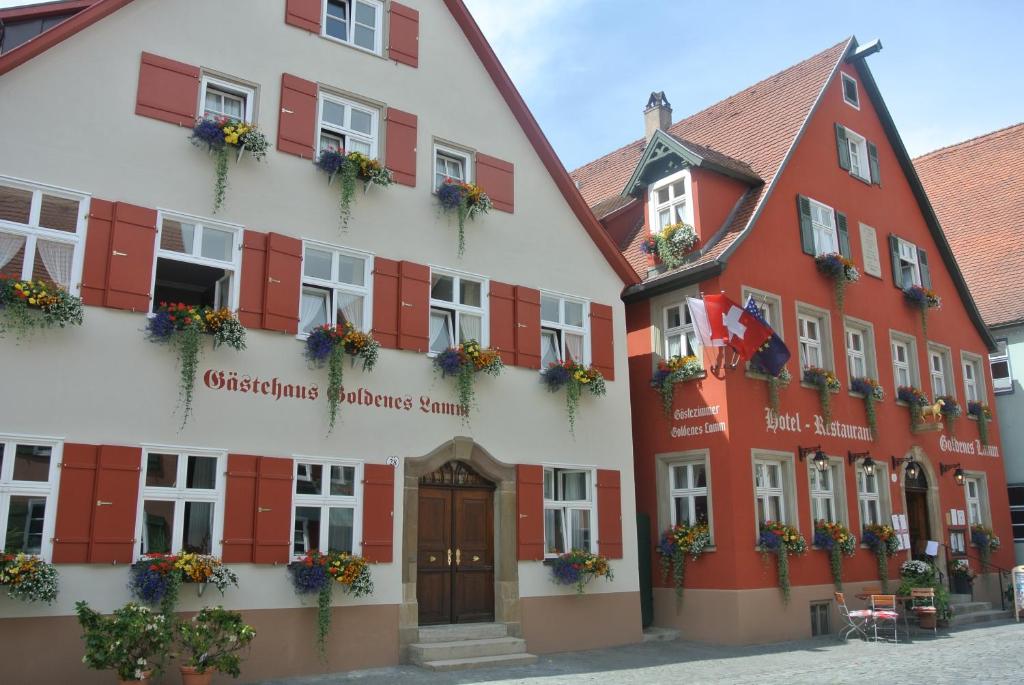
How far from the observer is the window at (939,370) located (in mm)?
21344

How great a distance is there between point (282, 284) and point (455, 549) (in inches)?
173

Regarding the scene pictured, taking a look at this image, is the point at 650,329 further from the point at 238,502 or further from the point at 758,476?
the point at 238,502

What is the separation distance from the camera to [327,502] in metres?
11.9

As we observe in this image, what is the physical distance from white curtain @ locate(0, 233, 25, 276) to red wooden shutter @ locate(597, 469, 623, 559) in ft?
28.4

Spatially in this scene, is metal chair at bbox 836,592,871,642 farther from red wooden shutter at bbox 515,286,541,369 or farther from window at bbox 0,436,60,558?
window at bbox 0,436,60,558

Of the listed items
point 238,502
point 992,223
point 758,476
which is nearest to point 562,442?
point 758,476

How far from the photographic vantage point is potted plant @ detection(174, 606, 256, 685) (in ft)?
31.3

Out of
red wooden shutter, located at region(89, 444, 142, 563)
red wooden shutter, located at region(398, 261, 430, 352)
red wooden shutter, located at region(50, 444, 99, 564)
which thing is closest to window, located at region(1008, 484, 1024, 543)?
red wooden shutter, located at region(398, 261, 430, 352)

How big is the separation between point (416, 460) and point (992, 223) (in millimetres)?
→ 20654

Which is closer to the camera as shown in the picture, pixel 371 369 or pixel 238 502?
pixel 238 502

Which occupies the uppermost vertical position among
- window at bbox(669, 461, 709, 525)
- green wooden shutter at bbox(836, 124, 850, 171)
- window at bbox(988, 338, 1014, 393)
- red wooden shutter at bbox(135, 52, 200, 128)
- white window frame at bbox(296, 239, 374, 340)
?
green wooden shutter at bbox(836, 124, 850, 171)

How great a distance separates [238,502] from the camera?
11.1 meters

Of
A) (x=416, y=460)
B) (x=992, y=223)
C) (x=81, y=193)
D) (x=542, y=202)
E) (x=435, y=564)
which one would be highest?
(x=992, y=223)

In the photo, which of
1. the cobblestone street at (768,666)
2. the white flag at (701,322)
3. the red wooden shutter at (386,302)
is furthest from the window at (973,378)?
the red wooden shutter at (386,302)
